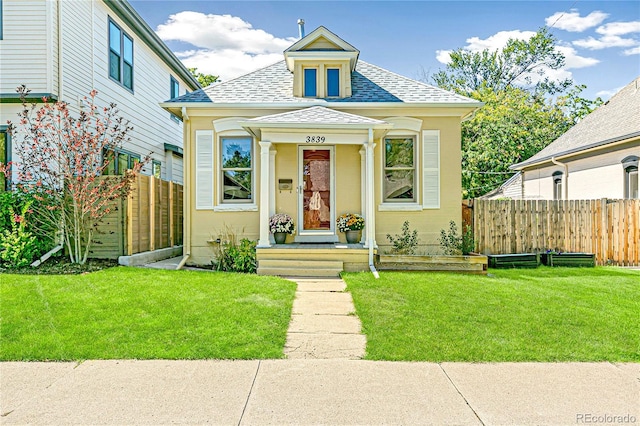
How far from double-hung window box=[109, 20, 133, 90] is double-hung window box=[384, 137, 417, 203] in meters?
7.65

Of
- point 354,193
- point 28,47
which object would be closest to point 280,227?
point 354,193

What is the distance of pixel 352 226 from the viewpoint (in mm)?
9297

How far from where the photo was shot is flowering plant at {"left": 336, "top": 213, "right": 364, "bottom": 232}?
30.5ft

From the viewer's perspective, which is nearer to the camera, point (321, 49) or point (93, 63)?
point (321, 49)

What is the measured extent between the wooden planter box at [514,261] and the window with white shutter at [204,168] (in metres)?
6.65

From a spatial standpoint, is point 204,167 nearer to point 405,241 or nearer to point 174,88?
point 405,241

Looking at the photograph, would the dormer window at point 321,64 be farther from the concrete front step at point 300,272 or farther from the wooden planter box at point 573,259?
the wooden planter box at point 573,259

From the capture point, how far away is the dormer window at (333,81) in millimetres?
10211

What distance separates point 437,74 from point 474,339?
31647mm

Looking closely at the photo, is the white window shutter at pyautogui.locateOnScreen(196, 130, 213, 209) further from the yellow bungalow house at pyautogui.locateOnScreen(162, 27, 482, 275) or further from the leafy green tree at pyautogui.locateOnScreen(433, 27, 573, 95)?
the leafy green tree at pyautogui.locateOnScreen(433, 27, 573, 95)

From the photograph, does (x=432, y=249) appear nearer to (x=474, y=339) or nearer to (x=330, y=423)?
(x=474, y=339)

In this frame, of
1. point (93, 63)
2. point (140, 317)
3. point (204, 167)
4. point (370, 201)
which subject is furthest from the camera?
point (93, 63)

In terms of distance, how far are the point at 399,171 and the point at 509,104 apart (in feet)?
65.2

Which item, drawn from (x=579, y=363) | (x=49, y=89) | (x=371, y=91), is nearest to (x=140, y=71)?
(x=49, y=89)
